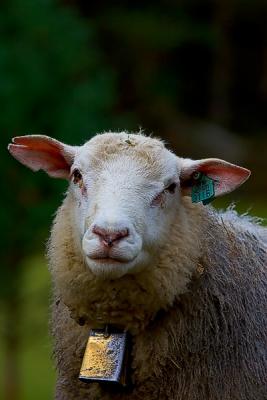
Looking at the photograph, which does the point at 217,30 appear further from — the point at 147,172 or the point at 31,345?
the point at 147,172

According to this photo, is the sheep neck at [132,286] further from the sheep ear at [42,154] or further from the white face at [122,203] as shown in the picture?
the sheep ear at [42,154]

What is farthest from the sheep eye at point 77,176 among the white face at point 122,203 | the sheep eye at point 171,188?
the sheep eye at point 171,188

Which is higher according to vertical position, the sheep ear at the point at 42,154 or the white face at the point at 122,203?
the sheep ear at the point at 42,154

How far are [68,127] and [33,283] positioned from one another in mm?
7832

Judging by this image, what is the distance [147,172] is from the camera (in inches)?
276

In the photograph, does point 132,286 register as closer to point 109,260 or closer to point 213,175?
point 109,260

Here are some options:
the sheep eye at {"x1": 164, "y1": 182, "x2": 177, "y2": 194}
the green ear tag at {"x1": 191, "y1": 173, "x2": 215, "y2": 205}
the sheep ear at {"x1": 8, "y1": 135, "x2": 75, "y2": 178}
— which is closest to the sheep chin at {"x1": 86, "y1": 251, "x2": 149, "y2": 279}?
the sheep eye at {"x1": 164, "y1": 182, "x2": 177, "y2": 194}

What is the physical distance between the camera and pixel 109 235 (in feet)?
21.2

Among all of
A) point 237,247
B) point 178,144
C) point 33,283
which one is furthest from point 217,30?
point 237,247

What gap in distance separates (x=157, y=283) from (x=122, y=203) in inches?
22.3

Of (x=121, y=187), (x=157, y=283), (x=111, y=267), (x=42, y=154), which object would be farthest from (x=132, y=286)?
(x=42, y=154)

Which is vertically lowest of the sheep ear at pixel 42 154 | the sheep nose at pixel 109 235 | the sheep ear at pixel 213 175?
the sheep nose at pixel 109 235

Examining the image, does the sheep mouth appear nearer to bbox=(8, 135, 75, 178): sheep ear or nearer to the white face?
the white face

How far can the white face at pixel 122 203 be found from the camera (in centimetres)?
653
